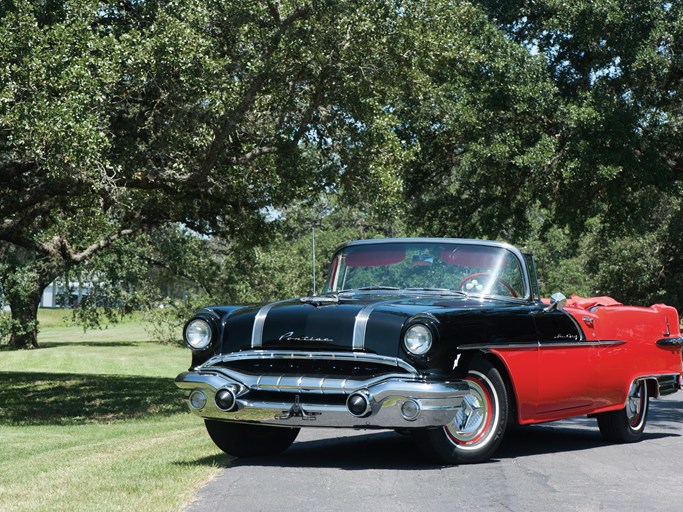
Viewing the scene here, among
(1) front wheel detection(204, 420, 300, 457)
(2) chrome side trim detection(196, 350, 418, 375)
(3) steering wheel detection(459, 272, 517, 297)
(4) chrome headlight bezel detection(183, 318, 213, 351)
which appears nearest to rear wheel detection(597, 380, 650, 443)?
(3) steering wheel detection(459, 272, 517, 297)

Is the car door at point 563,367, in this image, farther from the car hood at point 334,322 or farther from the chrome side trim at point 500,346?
the car hood at point 334,322

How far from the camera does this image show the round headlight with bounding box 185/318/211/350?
8000 millimetres

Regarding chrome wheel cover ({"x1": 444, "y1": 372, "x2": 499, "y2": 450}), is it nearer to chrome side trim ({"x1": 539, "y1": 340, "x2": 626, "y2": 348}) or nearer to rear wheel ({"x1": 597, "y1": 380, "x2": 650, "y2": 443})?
chrome side trim ({"x1": 539, "y1": 340, "x2": 626, "y2": 348})

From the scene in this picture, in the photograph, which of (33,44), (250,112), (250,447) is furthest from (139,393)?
(250,447)

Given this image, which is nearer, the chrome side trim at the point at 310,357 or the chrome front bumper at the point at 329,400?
the chrome front bumper at the point at 329,400

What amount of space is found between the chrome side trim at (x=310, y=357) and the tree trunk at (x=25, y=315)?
27938mm

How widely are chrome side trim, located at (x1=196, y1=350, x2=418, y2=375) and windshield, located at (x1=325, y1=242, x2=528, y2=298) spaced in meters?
1.59

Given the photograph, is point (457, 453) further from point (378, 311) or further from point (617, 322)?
point (617, 322)

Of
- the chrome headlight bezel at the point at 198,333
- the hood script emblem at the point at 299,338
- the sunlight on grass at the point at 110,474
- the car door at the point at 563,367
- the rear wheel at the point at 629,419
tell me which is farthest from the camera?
the rear wheel at the point at 629,419

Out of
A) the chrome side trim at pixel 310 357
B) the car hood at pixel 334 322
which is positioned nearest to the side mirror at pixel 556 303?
Answer: the car hood at pixel 334 322

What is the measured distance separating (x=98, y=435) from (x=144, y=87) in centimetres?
536

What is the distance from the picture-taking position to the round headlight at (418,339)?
23.7ft

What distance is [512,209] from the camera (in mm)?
25594

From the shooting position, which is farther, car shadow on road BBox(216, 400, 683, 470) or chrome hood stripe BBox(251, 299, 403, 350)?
car shadow on road BBox(216, 400, 683, 470)
